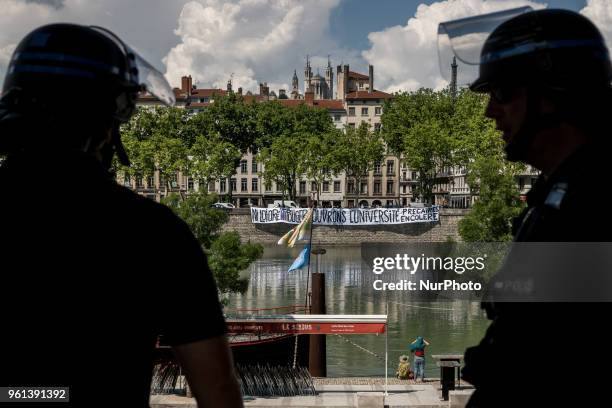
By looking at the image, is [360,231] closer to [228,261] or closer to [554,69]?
[228,261]

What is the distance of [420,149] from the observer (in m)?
75.0

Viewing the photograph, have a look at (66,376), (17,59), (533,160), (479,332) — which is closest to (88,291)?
(66,376)

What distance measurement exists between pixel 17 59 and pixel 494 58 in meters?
1.09

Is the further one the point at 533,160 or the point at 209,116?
the point at 209,116

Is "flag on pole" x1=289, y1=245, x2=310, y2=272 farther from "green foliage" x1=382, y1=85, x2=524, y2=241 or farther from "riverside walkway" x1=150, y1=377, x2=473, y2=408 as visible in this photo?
"green foliage" x1=382, y1=85, x2=524, y2=241

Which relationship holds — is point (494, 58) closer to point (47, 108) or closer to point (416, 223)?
point (47, 108)

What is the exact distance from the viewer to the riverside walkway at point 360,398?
15.1 meters

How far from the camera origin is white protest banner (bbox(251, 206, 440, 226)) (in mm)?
68000

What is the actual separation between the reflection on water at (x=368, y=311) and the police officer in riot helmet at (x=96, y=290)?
711 inches

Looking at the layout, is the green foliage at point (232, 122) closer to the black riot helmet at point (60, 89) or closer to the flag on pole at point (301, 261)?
→ the flag on pole at point (301, 261)

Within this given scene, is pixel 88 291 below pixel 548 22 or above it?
below

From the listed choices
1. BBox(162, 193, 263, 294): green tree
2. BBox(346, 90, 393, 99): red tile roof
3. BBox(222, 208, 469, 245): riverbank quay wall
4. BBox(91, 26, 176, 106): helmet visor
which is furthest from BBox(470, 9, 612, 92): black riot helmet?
BBox(346, 90, 393, 99): red tile roof

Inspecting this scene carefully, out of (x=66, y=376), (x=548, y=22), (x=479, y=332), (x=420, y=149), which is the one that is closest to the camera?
(x=66, y=376)

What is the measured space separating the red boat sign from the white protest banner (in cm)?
5062
